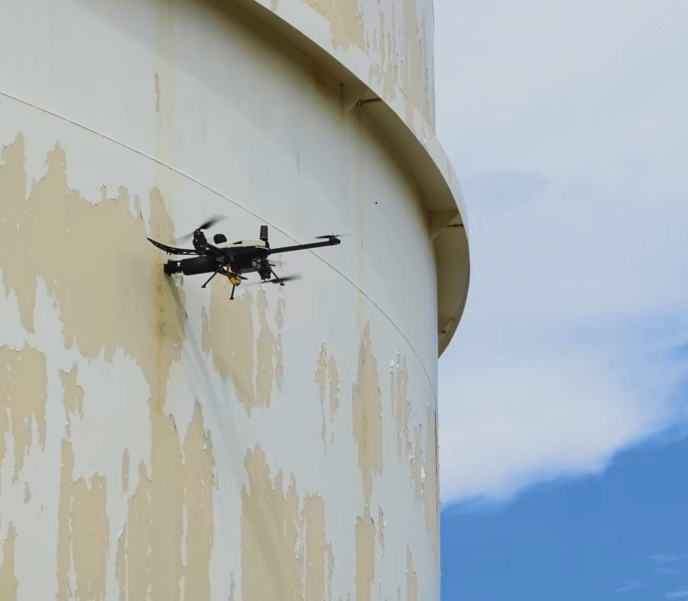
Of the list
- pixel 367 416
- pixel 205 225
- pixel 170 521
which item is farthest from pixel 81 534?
pixel 367 416

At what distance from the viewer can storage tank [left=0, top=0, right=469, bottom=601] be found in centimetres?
589

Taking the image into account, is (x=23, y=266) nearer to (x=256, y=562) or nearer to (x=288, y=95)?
(x=256, y=562)

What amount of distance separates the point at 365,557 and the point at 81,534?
8.65 ft

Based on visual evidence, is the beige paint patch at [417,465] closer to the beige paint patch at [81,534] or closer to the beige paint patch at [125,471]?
the beige paint patch at [125,471]

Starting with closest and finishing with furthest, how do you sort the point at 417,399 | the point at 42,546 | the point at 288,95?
the point at 42,546 → the point at 288,95 → the point at 417,399

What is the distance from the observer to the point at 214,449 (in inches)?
262

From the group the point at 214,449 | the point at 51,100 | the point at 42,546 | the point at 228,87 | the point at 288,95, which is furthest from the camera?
the point at 288,95

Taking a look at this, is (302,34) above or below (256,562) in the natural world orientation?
above

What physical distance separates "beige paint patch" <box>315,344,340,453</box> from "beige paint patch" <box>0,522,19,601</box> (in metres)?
2.44

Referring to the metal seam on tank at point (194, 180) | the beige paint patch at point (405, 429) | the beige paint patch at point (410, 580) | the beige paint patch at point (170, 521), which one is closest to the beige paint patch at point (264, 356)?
the metal seam on tank at point (194, 180)

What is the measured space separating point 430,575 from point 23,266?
5150mm

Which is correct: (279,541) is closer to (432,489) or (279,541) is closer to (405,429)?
Answer: (405,429)

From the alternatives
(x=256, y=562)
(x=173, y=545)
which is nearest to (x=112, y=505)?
(x=173, y=545)

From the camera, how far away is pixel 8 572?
5500 mm
